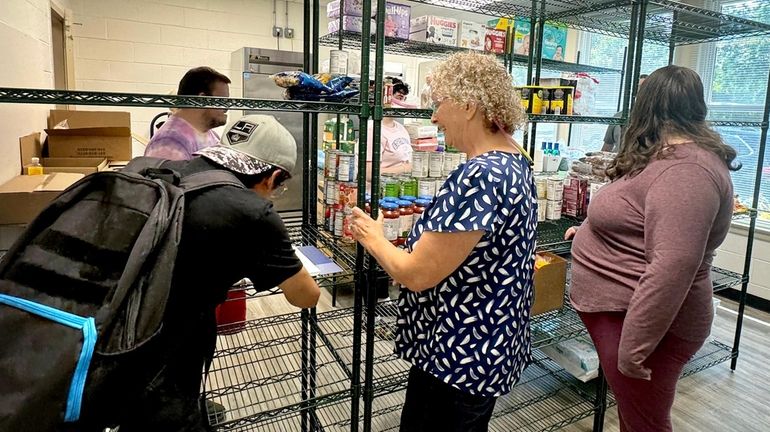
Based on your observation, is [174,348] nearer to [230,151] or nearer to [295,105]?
[230,151]

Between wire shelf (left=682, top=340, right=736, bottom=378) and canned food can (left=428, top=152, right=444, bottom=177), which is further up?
canned food can (left=428, top=152, right=444, bottom=177)

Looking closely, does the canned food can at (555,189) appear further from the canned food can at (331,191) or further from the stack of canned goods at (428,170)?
the canned food can at (331,191)

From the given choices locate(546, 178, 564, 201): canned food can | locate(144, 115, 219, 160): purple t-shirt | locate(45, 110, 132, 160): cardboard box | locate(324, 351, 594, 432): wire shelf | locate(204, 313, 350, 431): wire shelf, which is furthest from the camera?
locate(45, 110, 132, 160): cardboard box

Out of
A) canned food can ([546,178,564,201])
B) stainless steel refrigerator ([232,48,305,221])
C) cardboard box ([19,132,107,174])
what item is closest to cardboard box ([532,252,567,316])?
canned food can ([546,178,564,201])

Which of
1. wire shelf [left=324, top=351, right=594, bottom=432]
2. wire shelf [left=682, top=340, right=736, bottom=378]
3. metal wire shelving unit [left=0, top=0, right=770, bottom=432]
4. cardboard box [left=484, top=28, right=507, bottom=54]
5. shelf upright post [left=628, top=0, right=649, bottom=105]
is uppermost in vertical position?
cardboard box [left=484, top=28, right=507, bottom=54]

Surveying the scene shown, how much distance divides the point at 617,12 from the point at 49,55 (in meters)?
3.63

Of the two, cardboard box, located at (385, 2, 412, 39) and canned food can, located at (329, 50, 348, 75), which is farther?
cardboard box, located at (385, 2, 412, 39)

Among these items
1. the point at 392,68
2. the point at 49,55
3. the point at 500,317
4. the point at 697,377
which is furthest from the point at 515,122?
the point at 392,68

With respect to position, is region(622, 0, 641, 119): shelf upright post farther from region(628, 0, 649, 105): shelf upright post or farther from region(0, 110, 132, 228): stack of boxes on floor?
region(0, 110, 132, 228): stack of boxes on floor

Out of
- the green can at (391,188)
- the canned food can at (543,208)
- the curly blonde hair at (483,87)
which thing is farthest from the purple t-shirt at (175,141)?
the canned food can at (543,208)

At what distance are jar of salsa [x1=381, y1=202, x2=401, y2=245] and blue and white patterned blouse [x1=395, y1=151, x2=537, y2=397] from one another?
1.23 ft

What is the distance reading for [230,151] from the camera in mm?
1231

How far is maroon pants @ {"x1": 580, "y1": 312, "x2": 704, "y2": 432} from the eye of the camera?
1.54 m

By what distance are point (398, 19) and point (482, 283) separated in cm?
261
